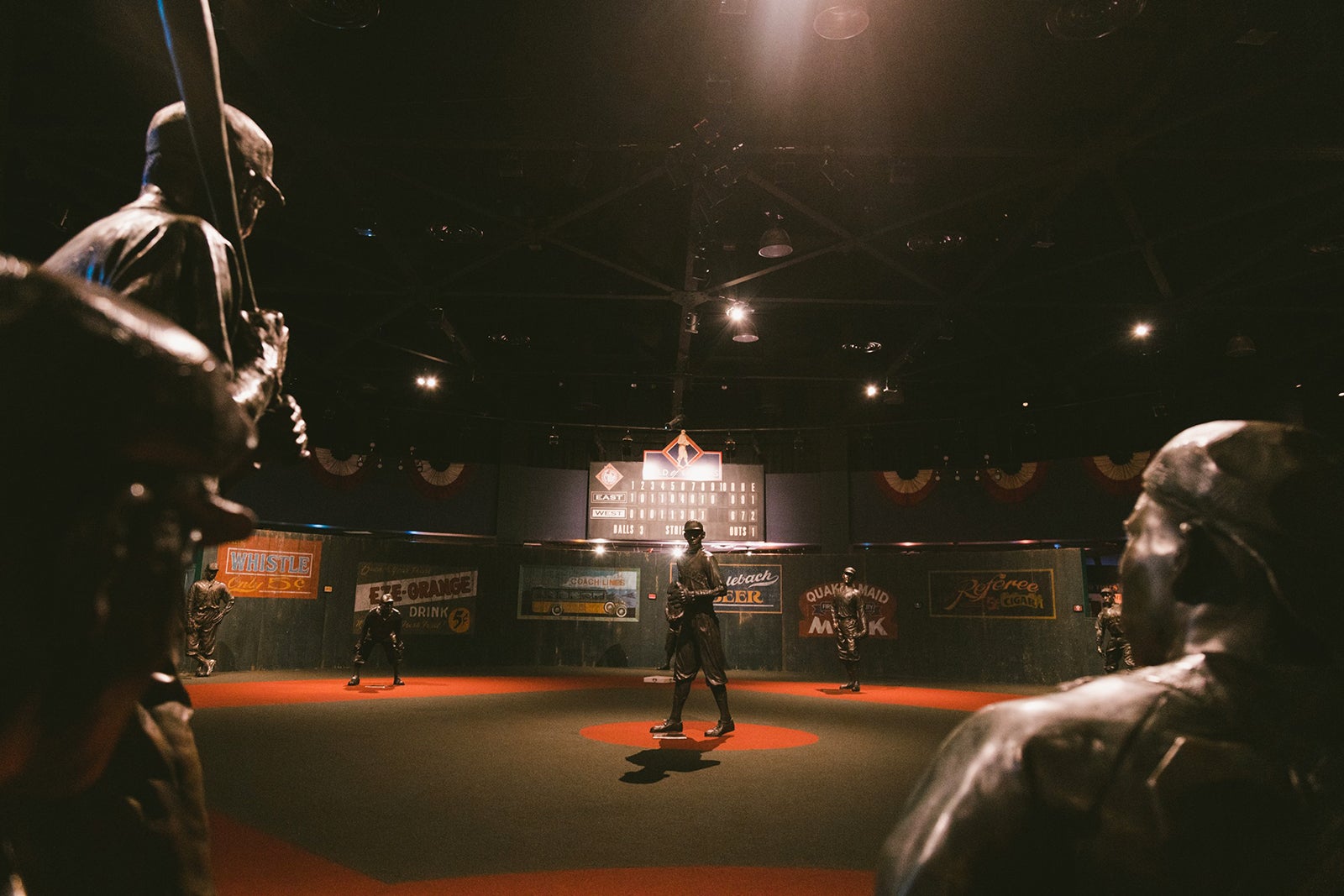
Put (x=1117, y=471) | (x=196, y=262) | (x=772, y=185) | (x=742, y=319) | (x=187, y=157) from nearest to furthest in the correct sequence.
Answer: (x=196, y=262) < (x=187, y=157) < (x=772, y=185) < (x=742, y=319) < (x=1117, y=471)

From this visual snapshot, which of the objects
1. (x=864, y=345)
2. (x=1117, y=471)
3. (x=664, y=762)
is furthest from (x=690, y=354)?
(x=664, y=762)

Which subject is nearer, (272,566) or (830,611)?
(272,566)

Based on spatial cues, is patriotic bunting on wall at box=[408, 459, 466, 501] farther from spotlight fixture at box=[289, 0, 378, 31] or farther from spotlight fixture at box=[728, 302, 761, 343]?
spotlight fixture at box=[289, 0, 378, 31]

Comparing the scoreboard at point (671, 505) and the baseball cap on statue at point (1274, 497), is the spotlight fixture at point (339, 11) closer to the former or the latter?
the baseball cap on statue at point (1274, 497)

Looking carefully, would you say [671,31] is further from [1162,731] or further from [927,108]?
[1162,731]

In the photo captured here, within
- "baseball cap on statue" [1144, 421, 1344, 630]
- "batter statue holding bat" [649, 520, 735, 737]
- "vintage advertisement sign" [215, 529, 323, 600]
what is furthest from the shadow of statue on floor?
"vintage advertisement sign" [215, 529, 323, 600]

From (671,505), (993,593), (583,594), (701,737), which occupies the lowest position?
(701,737)

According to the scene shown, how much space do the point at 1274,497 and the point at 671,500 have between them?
14.3 m

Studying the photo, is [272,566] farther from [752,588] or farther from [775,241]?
[775,241]

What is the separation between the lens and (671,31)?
645 cm

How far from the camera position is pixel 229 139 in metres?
1.67

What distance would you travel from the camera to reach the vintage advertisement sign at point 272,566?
13492mm

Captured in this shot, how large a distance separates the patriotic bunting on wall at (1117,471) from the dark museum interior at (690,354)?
4.1 inches

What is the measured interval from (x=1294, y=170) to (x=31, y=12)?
12.4 meters
